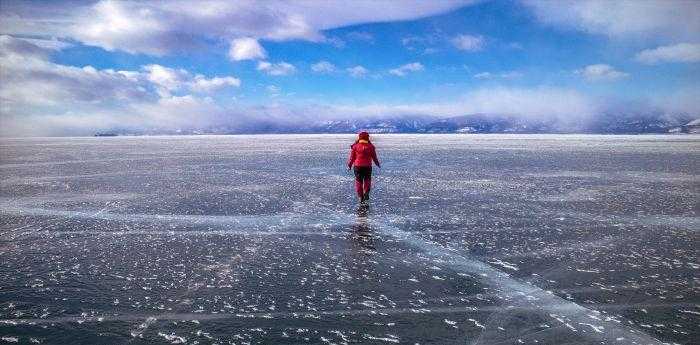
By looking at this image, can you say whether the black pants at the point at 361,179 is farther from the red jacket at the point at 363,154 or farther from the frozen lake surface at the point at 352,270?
the frozen lake surface at the point at 352,270

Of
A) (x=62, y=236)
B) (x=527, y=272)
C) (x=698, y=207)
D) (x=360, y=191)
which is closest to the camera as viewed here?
(x=527, y=272)

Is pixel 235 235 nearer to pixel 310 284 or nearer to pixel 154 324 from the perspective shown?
pixel 310 284

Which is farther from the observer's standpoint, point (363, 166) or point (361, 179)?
point (361, 179)

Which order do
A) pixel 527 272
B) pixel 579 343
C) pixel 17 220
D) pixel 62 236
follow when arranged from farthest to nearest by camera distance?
pixel 17 220 < pixel 62 236 < pixel 527 272 < pixel 579 343

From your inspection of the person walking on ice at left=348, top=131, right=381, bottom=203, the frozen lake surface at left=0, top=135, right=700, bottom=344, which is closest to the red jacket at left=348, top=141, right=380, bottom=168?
the person walking on ice at left=348, top=131, right=381, bottom=203

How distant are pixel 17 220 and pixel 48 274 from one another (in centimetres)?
502

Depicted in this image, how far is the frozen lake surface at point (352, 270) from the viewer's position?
456 cm

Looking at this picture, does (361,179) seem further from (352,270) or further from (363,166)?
(352,270)

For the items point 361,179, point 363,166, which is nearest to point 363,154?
point 363,166

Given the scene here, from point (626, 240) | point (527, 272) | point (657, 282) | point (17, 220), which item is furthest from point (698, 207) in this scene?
point (17, 220)

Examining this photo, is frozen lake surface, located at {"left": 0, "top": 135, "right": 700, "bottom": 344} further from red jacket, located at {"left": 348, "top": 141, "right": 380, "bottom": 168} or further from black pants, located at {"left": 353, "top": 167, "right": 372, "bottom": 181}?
red jacket, located at {"left": 348, "top": 141, "right": 380, "bottom": 168}

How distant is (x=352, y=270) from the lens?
6418mm

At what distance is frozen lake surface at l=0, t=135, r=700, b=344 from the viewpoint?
4.56 meters

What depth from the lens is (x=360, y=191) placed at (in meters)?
12.0
